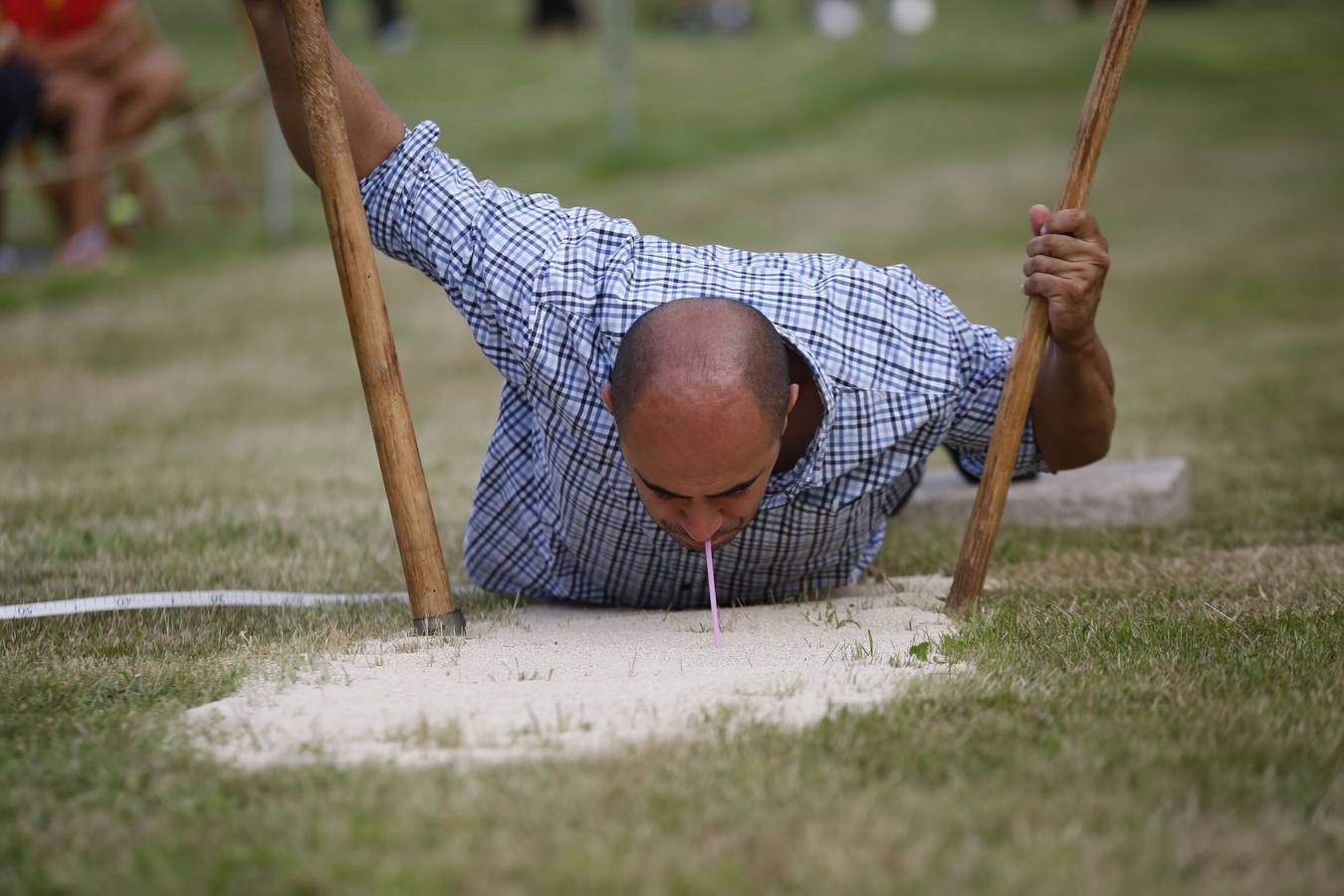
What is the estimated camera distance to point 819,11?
22.1 metres

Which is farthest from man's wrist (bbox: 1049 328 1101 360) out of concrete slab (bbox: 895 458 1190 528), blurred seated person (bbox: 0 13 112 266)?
blurred seated person (bbox: 0 13 112 266)

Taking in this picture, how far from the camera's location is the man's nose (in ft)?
9.46

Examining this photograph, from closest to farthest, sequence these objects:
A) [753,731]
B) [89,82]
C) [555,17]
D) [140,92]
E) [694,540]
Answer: [753,731] < [694,540] < [89,82] < [140,92] < [555,17]

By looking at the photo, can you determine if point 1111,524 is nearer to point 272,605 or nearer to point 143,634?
point 272,605

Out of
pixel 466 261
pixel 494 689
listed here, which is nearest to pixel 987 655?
pixel 494 689

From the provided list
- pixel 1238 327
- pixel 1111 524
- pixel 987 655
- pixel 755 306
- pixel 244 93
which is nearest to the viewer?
pixel 987 655

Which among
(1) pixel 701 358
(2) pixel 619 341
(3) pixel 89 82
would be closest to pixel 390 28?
(3) pixel 89 82

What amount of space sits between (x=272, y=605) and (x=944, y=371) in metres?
1.70

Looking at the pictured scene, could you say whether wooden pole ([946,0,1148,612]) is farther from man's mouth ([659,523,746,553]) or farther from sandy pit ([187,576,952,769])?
man's mouth ([659,523,746,553])

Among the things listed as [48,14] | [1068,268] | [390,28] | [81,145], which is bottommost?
[1068,268]

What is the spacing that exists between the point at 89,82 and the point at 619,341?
7.99 metres

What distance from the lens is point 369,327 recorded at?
3.17m

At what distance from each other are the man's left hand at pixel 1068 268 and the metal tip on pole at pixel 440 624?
1428 mm

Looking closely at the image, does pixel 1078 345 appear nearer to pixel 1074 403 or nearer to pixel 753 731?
pixel 1074 403
